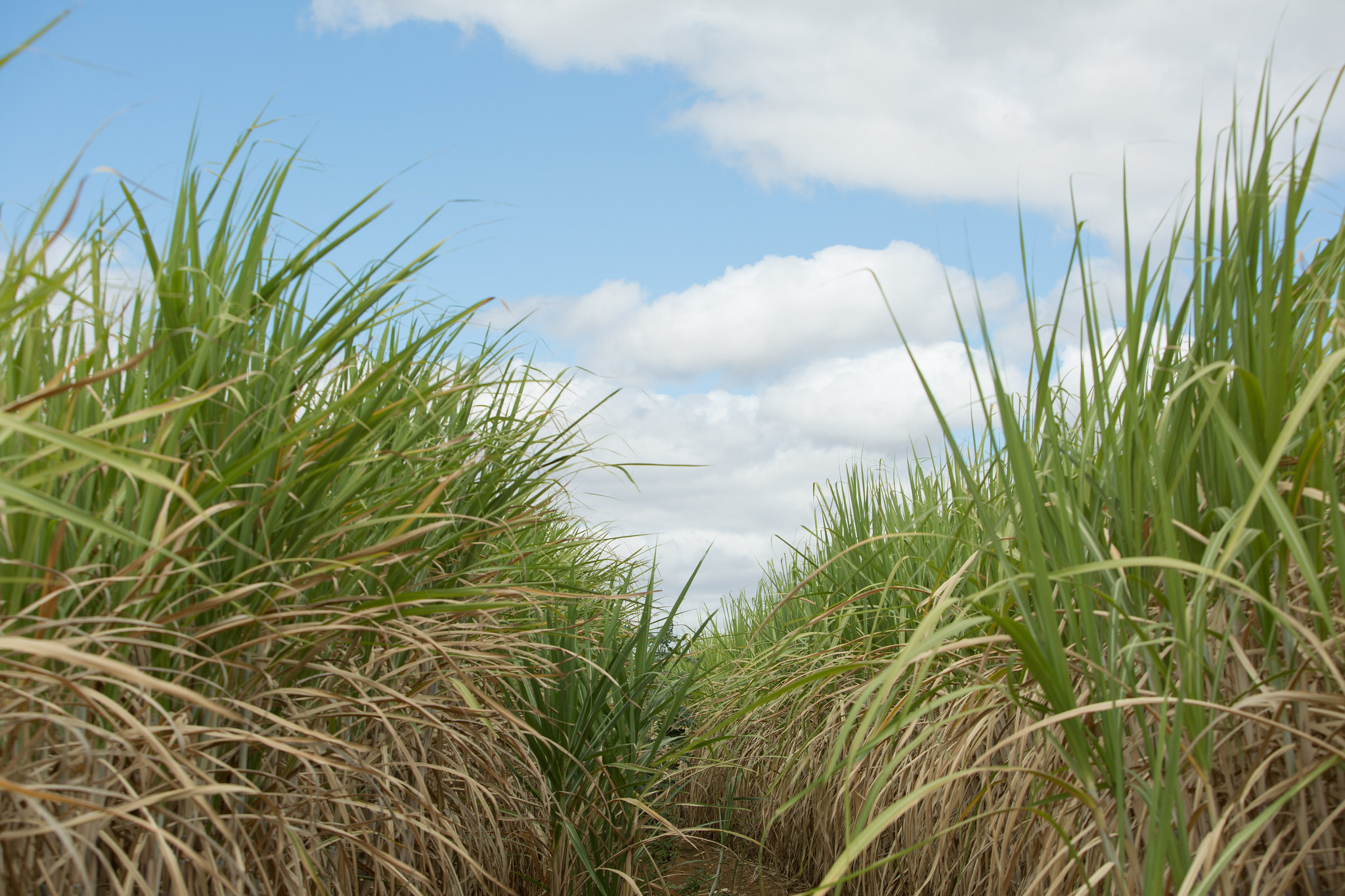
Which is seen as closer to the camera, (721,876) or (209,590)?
(209,590)

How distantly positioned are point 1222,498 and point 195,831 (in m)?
1.52

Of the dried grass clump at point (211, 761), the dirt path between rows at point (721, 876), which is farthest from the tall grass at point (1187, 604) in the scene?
the dirt path between rows at point (721, 876)

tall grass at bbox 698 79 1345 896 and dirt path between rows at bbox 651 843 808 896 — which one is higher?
tall grass at bbox 698 79 1345 896

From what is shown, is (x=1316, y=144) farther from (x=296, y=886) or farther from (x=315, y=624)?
(x=296, y=886)

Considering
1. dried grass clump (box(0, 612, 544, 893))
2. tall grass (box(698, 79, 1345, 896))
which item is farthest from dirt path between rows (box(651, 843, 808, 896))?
tall grass (box(698, 79, 1345, 896))

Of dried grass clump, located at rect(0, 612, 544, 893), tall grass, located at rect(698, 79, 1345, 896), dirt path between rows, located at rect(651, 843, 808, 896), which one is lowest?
dirt path between rows, located at rect(651, 843, 808, 896)

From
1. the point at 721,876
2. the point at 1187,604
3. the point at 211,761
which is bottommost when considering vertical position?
the point at 721,876

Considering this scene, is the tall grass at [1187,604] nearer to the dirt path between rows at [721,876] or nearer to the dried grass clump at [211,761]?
the dried grass clump at [211,761]

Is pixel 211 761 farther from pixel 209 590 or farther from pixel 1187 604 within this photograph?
pixel 1187 604

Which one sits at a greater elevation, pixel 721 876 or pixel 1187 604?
pixel 1187 604

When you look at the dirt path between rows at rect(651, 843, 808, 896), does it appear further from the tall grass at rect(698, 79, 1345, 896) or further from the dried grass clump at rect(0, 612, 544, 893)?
the tall grass at rect(698, 79, 1345, 896)

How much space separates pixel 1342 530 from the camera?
40.8 inches

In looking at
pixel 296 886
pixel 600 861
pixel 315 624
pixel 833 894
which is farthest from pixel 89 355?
pixel 833 894

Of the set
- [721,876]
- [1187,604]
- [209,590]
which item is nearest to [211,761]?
[209,590]
